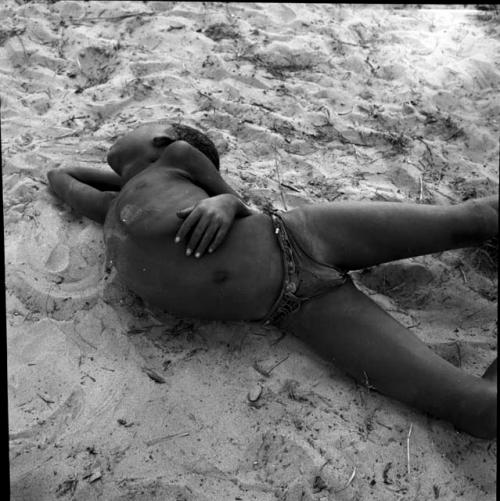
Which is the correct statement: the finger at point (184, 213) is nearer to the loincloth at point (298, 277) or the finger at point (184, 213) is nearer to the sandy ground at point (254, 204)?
the loincloth at point (298, 277)

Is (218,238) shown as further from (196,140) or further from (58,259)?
A: (58,259)

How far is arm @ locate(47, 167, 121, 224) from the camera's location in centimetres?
313

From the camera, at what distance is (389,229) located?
8.57ft

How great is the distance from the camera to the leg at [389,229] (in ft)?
8.61

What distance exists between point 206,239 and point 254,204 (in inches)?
35.6

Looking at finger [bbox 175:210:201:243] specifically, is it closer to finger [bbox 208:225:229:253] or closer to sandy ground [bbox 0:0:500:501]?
finger [bbox 208:225:229:253]

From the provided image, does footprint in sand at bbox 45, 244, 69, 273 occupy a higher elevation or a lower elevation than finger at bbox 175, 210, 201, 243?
lower

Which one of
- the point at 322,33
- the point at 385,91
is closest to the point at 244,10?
the point at 322,33

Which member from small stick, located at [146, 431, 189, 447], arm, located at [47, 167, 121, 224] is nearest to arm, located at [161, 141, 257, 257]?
arm, located at [47, 167, 121, 224]

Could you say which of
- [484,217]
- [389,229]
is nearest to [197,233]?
[389,229]

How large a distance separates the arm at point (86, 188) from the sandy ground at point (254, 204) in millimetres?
118

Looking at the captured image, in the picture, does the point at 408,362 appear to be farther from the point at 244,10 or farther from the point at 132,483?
the point at 244,10

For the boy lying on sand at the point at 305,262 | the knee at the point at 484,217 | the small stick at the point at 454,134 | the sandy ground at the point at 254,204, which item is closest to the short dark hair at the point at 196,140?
the boy lying on sand at the point at 305,262

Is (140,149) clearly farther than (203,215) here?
Yes
